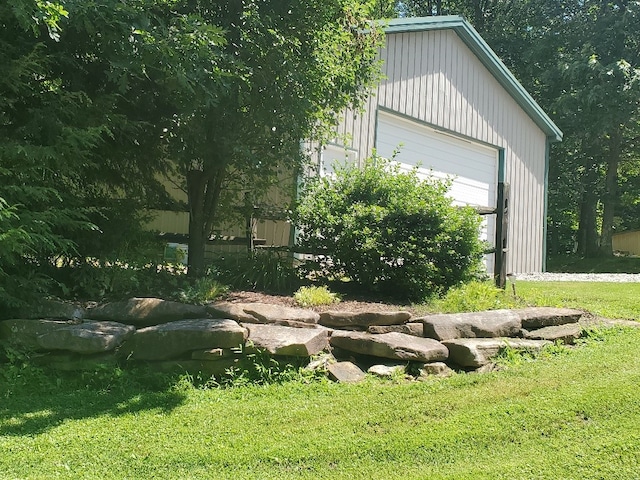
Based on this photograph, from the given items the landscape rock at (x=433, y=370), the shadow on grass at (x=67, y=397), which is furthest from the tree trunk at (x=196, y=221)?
the landscape rock at (x=433, y=370)

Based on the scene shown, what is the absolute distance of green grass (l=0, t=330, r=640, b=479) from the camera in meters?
2.85

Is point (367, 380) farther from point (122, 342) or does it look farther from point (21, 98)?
point (21, 98)

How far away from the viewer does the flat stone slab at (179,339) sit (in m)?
4.34

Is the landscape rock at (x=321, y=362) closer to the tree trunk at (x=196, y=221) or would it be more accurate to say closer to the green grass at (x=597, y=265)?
the tree trunk at (x=196, y=221)

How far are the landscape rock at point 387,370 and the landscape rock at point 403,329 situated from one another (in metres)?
0.43

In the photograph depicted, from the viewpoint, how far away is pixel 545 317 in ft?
17.3

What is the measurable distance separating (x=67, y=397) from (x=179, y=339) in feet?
2.79

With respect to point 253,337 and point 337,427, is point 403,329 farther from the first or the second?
point 337,427

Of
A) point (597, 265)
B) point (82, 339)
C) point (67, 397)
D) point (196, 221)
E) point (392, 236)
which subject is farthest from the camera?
point (597, 265)

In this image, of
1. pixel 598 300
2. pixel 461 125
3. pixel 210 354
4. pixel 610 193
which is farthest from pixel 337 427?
pixel 610 193

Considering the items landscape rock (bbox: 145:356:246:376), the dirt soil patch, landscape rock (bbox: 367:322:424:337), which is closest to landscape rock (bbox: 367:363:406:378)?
landscape rock (bbox: 367:322:424:337)

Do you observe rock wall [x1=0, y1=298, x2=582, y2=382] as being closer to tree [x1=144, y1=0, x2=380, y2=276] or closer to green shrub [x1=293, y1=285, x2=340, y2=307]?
green shrub [x1=293, y1=285, x2=340, y2=307]

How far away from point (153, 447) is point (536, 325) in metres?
3.61

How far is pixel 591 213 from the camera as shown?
23219 millimetres
